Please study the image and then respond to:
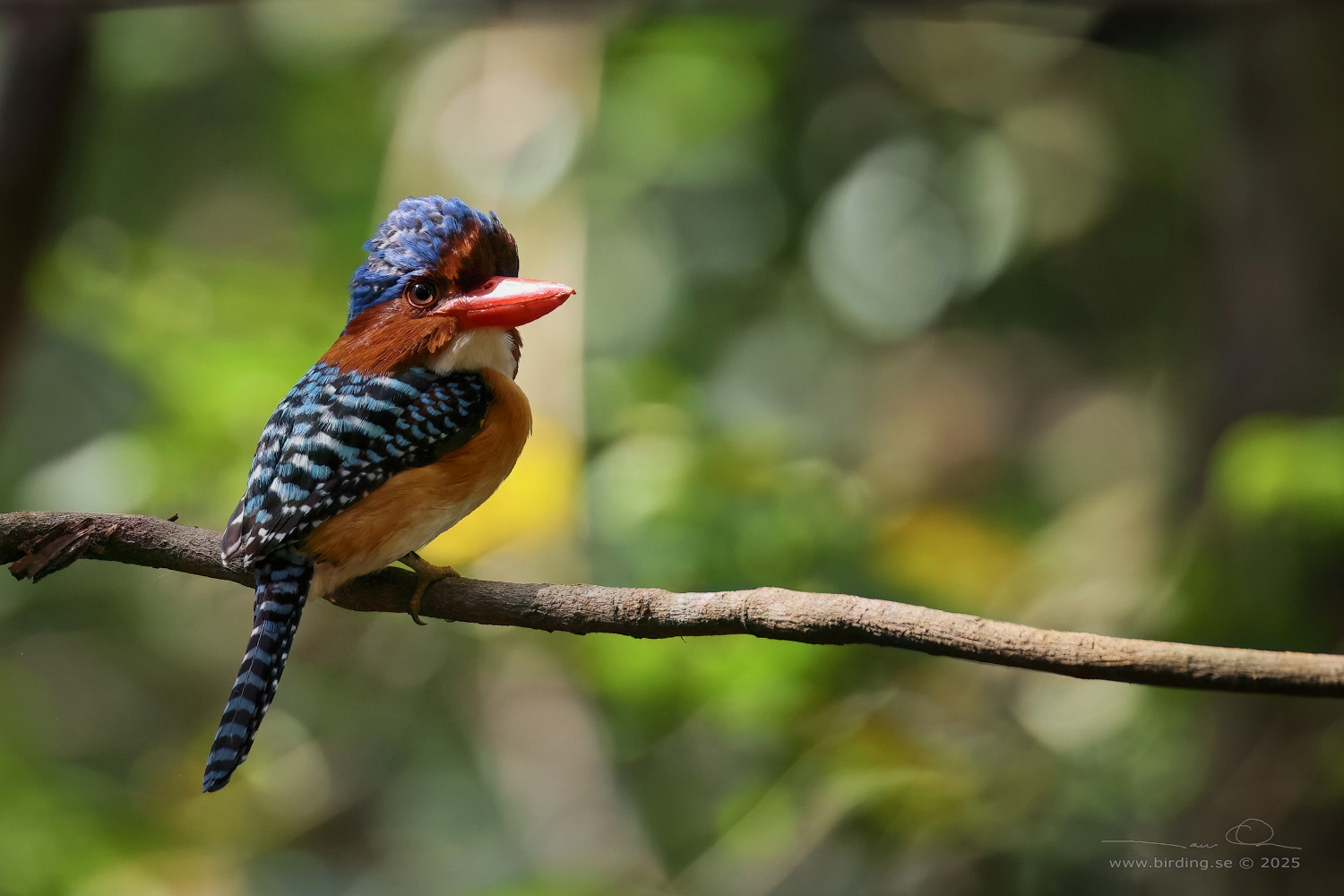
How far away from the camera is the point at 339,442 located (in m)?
1.25

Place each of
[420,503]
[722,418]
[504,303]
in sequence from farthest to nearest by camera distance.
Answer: [722,418] < [420,503] < [504,303]

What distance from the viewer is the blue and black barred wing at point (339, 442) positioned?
118 cm

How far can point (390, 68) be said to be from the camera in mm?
3068

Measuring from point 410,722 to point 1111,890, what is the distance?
1574 millimetres

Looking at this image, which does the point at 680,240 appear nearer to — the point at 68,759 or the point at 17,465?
the point at 17,465

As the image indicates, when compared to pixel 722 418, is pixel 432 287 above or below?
above

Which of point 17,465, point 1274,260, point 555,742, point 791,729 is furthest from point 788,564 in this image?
point 17,465

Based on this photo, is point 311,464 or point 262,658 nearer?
point 262,658

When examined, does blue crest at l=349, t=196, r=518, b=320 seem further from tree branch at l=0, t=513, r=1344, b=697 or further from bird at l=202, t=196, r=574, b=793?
tree branch at l=0, t=513, r=1344, b=697

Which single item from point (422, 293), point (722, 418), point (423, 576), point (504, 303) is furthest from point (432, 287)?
point (722, 418)

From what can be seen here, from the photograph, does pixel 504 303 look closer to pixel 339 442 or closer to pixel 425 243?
pixel 425 243

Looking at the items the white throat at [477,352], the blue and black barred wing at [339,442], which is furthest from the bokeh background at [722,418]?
the blue and black barred wing at [339,442]

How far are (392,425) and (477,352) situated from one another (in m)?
0.15

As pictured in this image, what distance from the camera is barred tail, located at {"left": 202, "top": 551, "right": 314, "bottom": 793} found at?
3.37ft
